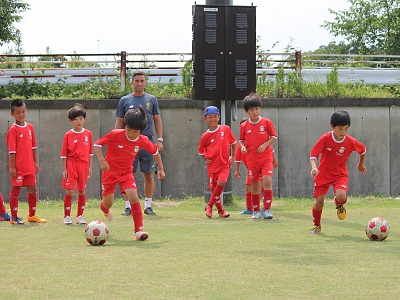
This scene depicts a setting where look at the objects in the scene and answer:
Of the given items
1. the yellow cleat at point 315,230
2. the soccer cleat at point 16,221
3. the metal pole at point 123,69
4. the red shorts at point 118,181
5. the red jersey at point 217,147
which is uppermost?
the metal pole at point 123,69

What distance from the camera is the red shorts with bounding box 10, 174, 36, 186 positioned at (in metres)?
11.3

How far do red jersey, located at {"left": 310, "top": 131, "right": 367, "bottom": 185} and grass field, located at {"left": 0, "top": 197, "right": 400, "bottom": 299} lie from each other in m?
0.74

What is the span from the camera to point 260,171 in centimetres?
1174

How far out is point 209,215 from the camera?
39.0 ft

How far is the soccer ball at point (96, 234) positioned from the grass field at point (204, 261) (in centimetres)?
13

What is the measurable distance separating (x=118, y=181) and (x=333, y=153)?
2.75m

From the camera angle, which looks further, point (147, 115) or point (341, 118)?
point (147, 115)

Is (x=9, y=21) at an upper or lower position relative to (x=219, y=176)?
upper

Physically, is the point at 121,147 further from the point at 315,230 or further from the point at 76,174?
the point at 315,230

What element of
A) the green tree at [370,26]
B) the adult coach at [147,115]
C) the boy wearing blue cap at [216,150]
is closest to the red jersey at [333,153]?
the boy wearing blue cap at [216,150]

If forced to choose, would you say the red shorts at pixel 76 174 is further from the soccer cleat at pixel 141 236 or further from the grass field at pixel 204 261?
the soccer cleat at pixel 141 236

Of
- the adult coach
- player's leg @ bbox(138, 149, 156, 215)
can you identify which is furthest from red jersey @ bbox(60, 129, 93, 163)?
player's leg @ bbox(138, 149, 156, 215)

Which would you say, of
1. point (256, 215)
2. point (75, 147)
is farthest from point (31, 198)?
point (256, 215)

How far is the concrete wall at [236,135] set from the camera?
16.0 metres
